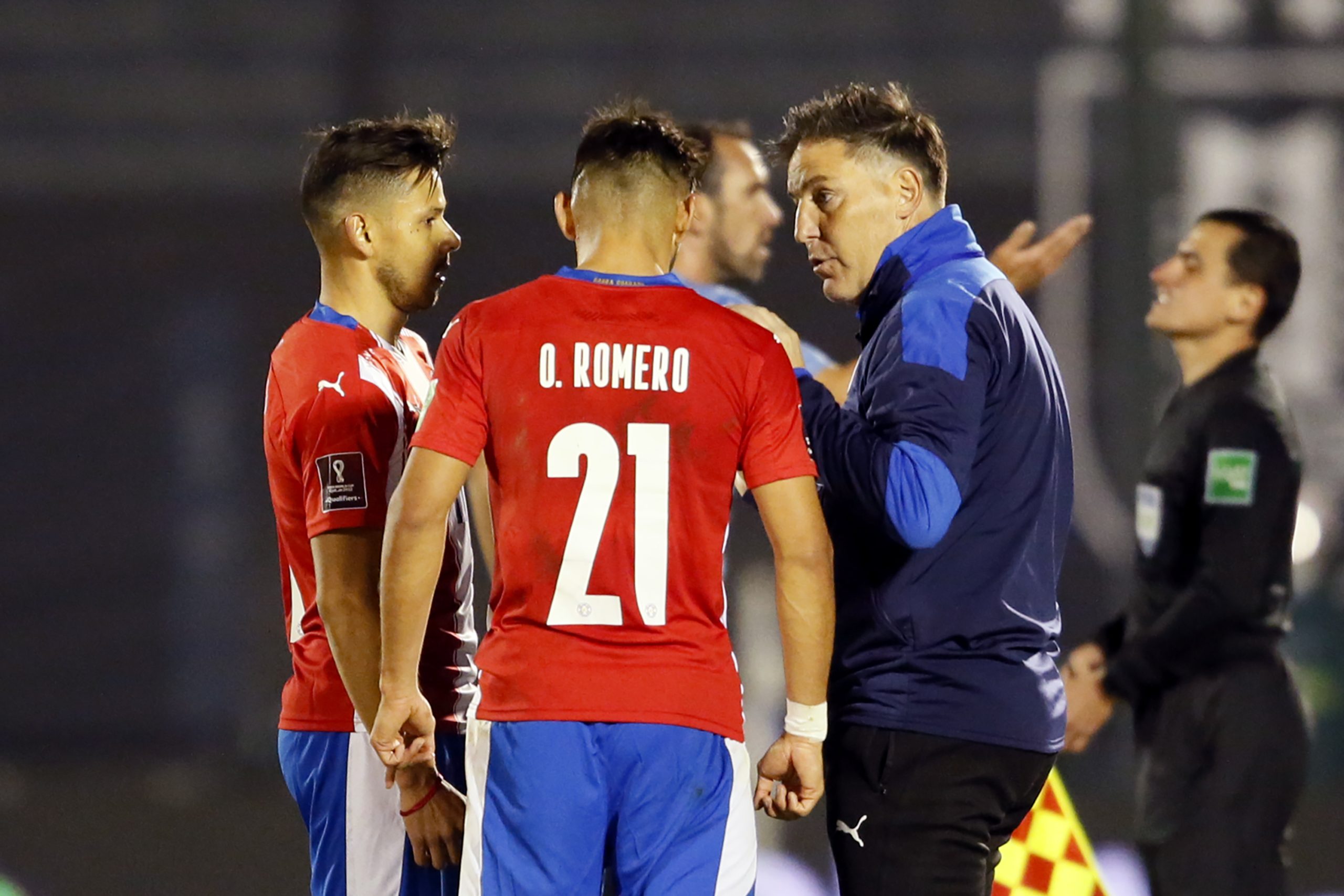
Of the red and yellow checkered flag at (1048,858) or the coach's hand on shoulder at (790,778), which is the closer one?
the coach's hand on shoulder at (790,778)

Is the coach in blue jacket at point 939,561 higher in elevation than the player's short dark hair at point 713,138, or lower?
lower

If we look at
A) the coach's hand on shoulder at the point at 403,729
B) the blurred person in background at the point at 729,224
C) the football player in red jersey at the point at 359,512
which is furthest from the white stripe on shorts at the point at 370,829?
the blurred person in background at the point at 729,224

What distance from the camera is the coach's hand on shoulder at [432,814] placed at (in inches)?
104

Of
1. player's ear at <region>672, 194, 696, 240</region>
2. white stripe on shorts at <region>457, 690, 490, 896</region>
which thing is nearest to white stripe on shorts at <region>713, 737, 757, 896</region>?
white stripe on shorts at <region>457, 690, 490, 896</region>

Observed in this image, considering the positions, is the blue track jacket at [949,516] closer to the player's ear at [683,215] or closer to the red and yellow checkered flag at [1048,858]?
the player's ear at [683,215]

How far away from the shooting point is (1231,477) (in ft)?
12.7

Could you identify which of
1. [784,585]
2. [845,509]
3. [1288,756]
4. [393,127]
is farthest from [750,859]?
[1288,756]

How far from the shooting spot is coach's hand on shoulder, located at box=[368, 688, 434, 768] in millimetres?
2508

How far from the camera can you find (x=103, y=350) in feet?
37.7

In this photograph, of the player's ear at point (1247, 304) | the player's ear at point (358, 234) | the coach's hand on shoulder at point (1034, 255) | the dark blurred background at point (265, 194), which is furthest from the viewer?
the dark blurred background at point (265, 194)

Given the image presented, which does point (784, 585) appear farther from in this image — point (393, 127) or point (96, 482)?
point (96, 482)

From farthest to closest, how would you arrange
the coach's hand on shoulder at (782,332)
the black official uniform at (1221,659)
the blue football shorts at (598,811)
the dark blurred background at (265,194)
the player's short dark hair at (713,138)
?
the dark blurred background at (265,194) → the player's short dark hair at (713,138) → the black official uniform at (1221,659) → the coach's hand on shoulder at (782,332) → the blue football shorts at (598,811)

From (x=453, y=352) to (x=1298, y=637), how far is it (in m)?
6.21

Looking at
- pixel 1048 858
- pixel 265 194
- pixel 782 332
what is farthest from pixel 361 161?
pixel 265 194
